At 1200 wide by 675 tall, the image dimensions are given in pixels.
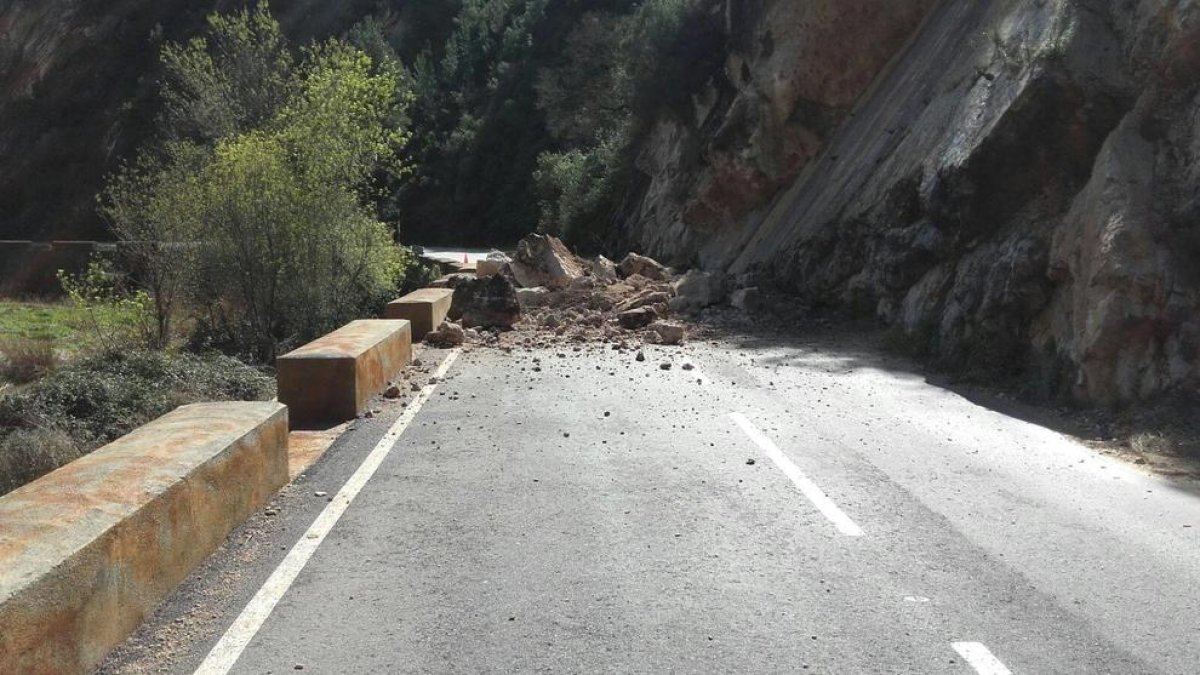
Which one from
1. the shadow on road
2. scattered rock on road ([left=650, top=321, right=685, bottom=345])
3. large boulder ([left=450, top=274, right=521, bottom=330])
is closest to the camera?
the shadow on road

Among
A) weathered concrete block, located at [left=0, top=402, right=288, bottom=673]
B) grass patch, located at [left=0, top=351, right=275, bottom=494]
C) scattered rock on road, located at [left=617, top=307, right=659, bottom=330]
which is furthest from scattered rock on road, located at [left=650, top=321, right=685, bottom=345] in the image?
weathered concrete block, located at [left=0, top=402, right=288, bottom=673]

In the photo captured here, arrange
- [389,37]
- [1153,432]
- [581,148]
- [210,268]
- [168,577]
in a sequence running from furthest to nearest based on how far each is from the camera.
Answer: [389,37] < [581,148] < [210,268] < [1153,432] < [168,577]

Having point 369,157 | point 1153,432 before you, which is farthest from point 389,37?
point 1153,432

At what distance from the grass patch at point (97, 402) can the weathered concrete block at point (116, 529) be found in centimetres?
493

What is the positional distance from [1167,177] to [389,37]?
68.1 m

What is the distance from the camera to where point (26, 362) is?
732 inches

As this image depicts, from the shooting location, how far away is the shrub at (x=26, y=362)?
18.2 meters

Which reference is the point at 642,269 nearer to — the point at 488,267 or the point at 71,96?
the point at 488,267

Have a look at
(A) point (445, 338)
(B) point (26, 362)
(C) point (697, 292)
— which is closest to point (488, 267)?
(C) point (697, 292)

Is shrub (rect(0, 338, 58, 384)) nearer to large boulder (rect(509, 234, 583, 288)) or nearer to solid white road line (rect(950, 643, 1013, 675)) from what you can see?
large boulder (rect(509, 234, 583, 288))

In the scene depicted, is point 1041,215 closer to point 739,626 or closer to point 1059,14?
point 1059,14

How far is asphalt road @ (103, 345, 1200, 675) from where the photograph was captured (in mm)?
4770

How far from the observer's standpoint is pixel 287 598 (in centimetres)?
541

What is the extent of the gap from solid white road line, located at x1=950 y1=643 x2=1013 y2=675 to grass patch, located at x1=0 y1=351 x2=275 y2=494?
8983mm
